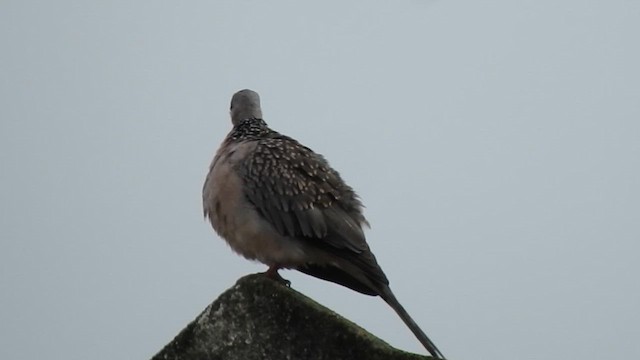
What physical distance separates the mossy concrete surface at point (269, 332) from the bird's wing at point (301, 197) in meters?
Answer: 1.96

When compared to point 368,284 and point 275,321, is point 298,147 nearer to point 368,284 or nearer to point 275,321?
point 368,284

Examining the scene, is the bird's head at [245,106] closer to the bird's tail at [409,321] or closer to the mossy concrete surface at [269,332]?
the bird's tail at [409,321]

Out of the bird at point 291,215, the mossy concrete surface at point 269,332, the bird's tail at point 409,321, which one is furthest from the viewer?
the bird at point 291,215

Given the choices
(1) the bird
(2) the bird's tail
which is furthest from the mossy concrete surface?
(1) the bird

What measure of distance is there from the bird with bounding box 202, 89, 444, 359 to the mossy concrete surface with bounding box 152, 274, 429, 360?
1888 mm

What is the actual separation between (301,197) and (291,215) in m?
0.14

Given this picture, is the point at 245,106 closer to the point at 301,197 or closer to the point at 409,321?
the point at 301,197

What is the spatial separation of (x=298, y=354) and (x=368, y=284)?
85.3 inches

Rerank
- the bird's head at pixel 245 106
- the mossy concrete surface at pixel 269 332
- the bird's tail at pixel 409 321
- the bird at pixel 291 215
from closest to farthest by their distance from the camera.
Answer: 1. the mossy concrete surface at pixel 269 332
2. the bird's tail at pixel 409 321
3. the bird at pixel 291 215
4. the bird's head at pixel 245 106

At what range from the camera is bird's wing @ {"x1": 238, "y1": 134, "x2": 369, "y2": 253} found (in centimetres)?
565

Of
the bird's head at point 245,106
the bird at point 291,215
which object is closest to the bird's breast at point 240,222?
the bird at point 291,215

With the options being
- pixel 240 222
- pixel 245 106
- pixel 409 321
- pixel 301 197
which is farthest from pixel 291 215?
pixel 245 106

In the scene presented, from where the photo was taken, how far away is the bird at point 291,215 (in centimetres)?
563

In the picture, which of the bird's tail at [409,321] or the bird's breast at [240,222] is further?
the bird's breast at [240,222]
